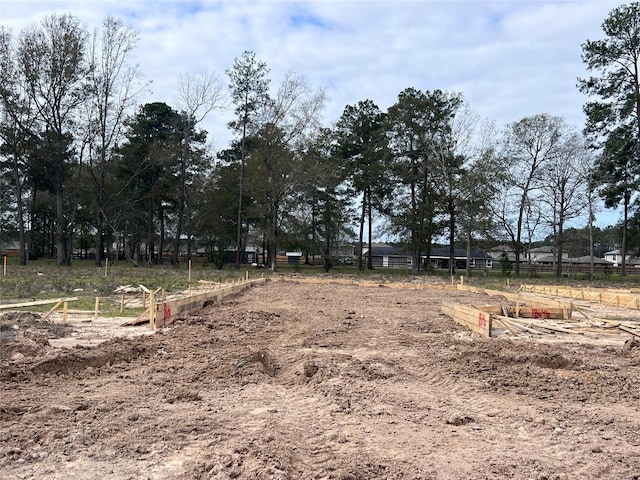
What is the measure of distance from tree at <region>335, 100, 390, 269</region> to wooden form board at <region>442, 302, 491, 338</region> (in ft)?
101

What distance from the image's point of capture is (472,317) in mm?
9852

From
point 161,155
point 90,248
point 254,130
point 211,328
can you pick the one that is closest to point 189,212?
point 161,155

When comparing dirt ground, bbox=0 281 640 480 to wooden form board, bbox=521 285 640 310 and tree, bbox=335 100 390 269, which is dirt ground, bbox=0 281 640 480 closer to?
wooden form board, bbox=521 285 640 310

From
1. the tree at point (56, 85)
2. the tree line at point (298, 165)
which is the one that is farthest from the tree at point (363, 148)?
the tree at point (56, 85)

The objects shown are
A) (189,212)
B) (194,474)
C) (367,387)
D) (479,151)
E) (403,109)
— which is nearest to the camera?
(194,474)

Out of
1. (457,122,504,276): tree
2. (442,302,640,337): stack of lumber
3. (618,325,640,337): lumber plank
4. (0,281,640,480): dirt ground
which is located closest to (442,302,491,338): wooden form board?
(442,302,640,337): stack of lumber

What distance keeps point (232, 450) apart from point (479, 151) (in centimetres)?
3612

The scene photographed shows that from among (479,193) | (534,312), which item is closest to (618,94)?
(479,193)

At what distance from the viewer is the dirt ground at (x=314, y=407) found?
343 cm

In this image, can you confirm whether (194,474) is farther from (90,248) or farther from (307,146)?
(90,248)

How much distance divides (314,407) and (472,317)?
5.94 m

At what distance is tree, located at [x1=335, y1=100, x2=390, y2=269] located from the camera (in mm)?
41938

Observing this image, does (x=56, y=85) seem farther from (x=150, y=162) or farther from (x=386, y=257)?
(x=386, y=257)

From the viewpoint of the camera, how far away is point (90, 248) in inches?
2653
